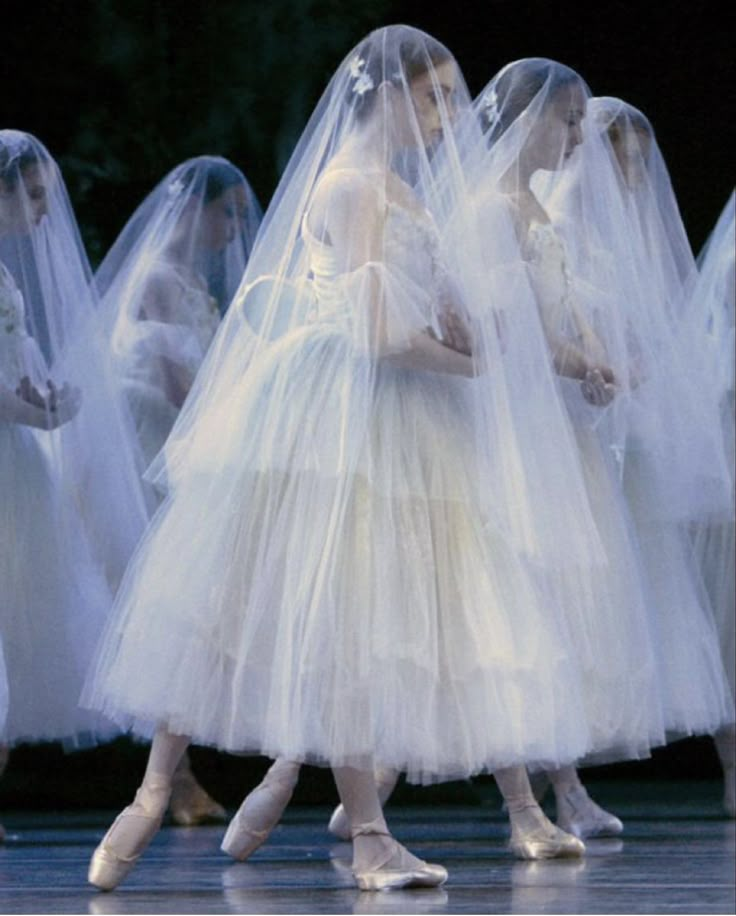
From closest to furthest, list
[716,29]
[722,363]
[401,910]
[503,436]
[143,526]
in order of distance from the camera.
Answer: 1. [401,910]
2. [503,436]
3. [143,526]
4. [722,363]
5. [716,29]

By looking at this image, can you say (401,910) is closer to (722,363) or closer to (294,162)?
(294,162)

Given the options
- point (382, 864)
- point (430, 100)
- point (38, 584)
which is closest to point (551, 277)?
point (430, 100)

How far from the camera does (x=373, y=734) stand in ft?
9.93

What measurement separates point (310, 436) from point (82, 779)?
2831mm

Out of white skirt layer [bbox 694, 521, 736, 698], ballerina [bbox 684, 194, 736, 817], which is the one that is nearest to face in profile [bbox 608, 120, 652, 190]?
ballerina [bbox 684, 194, 736, 817]

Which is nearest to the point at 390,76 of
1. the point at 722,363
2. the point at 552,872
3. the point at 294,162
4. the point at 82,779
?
the point at 294,162

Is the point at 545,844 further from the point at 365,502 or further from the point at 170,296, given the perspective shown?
the point at 170,296

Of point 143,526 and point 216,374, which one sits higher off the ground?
point 216,374

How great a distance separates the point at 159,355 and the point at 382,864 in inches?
84.7

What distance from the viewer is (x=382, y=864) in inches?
123

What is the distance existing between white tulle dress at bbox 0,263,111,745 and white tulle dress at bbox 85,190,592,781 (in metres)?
1.19

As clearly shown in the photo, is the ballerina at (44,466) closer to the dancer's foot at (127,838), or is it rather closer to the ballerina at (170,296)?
the ballerina at (170,296)

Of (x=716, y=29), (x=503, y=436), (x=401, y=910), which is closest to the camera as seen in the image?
(x=401, y=910)

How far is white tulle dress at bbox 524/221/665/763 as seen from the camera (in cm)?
384
